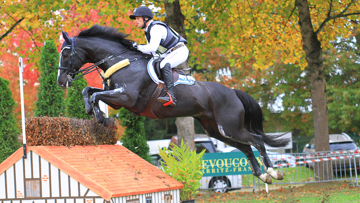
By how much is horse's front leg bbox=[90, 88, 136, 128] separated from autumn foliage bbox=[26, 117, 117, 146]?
0.69 m

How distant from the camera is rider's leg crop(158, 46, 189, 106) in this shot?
3.92 m

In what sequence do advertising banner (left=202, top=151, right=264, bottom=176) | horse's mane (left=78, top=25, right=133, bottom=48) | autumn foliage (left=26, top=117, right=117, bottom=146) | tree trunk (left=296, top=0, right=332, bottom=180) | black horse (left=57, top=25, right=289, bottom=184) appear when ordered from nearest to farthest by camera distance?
black horse (left=57, top=25, right=289, bottom=184)
autumn foliage (left=26, top=117, right=117, bottom=146)
horse's mane (left=78, top=25, right=133, bottom=48)
advertising banner (left=202, top=151, right=264, bottom=176)
tree trunk (left=296, top=0, right=332, bottom=180)

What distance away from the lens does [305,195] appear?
25.2 feet

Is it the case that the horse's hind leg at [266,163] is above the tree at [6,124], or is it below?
below

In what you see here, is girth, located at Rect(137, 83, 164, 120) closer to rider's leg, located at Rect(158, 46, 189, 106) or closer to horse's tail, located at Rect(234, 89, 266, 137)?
rider's leg, located at Rect(158, 46, 189, 106)

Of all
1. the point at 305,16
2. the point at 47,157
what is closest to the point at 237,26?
the point at 305,16

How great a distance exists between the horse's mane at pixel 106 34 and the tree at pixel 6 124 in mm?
4271

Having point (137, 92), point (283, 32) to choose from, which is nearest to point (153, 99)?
point (137, 92)

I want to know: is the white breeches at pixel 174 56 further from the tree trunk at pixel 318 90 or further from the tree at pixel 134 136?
the tree trunk at pixel 318 90

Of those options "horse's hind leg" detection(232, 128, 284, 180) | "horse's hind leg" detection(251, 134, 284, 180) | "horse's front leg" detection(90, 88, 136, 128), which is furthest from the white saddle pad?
"horse's hind leg" detection(251, 134, 284, 180)

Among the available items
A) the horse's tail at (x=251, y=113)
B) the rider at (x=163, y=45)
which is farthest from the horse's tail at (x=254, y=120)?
the rider at (x=163, y=45)

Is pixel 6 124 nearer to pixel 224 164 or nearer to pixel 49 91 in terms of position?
pixel 49 91

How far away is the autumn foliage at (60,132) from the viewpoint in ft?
13.2

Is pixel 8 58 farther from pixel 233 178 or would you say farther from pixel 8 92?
pixel 233 178
